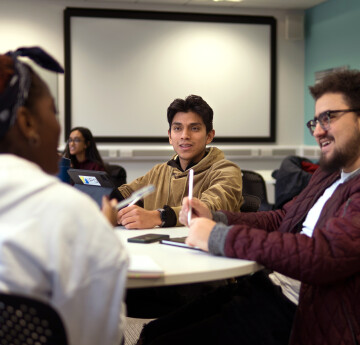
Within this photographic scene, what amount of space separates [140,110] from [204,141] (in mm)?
3708

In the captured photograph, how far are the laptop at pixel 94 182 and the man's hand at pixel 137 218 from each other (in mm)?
114

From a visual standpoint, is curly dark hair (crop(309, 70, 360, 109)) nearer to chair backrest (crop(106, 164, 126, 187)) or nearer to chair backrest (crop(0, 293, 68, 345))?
chair backrest (crop(0, 293, 68, 345))

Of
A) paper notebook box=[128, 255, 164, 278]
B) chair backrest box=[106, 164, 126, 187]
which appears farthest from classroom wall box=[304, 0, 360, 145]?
paper notebook box=[128, 255, 164, 278]

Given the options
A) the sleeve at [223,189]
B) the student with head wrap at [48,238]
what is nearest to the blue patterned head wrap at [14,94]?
the student with head wrap at [48,238]

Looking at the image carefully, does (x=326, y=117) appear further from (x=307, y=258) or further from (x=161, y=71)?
(x=161, y=71)

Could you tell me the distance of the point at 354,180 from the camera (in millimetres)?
1602

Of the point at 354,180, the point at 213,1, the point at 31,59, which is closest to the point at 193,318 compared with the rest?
the point at 354,180

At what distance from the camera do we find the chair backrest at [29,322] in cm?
90

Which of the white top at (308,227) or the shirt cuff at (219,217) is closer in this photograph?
the white top at (308,227)

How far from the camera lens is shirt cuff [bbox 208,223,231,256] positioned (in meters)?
1.53

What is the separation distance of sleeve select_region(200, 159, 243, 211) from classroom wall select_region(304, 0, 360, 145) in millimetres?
3670

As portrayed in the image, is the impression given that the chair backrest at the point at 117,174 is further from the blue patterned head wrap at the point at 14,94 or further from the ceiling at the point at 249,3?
the blue patterned head wrap at the point at 14,94

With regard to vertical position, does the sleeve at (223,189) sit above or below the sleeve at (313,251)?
above

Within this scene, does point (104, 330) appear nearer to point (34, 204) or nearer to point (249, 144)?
point (34, 204)
